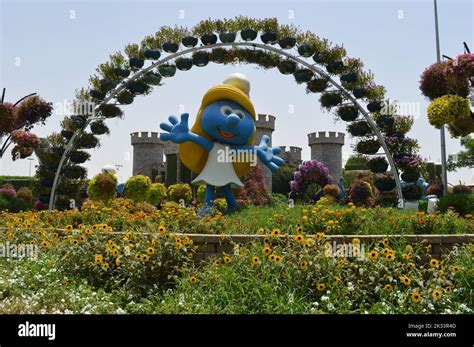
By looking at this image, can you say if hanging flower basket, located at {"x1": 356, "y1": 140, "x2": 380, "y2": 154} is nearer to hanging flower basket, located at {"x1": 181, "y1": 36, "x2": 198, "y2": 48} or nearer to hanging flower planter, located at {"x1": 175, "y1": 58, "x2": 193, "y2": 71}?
hanging flower planter, located at {"x1": 175, "y1": 58, "x2": 193, "y2": 71}

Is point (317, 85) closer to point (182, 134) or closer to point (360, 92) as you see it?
point (360, 92)

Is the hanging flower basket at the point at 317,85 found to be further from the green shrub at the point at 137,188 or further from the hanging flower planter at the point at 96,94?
the hanging flower planter at the point at 96,94

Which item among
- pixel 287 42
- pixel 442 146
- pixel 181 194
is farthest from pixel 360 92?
pixel 181 194

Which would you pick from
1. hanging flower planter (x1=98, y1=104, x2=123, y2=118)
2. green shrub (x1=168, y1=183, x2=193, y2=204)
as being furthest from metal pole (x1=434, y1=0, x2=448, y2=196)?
hanging flower planter (x1=98, y1=104, x2=123, y2=118)

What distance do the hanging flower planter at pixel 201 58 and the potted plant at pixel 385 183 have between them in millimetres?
7235

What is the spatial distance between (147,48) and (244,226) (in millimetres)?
10801

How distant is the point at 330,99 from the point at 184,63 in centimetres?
522

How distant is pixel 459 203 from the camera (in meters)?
9.19

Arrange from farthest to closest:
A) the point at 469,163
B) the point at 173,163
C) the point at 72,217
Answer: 1. the point at 173,163
2. the point at 469,163
3. the point at 72,217

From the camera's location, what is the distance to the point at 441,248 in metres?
5.24

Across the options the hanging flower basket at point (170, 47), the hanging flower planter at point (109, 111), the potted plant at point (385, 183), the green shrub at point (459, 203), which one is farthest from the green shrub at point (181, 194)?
the green shrub at point (459, 203)
